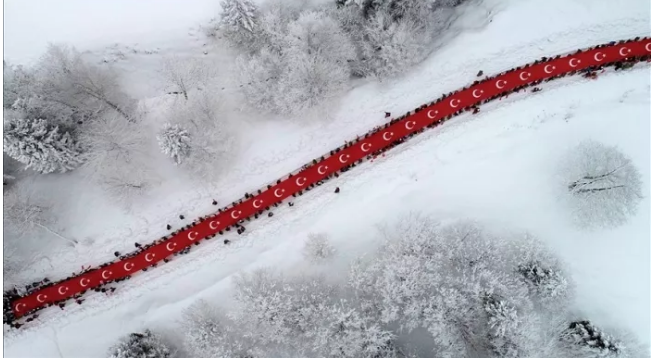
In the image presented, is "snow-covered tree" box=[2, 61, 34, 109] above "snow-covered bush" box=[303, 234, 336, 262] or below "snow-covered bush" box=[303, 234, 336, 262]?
above

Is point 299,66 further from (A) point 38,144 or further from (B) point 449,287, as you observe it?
(A) point 38,144

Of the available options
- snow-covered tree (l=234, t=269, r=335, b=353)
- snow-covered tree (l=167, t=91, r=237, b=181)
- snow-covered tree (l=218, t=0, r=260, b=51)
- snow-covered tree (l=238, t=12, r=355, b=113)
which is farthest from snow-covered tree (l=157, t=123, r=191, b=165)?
snow-covered tree (l=234, t=269, r=335, b=353)

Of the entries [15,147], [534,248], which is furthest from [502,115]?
Result: [15,147]

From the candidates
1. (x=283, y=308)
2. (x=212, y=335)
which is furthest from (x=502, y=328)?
(x=212, y=335)

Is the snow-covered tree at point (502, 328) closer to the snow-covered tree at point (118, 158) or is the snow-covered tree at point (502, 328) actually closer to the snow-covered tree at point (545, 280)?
the snow-covered tree at point (545, 280)

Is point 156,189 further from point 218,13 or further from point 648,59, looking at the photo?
point 648,59

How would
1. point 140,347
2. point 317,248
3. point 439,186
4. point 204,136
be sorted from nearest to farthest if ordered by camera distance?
point 140,347, point 317,248, point 439,186, point 204,136

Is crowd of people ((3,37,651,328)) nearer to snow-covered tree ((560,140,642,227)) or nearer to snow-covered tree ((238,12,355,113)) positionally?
snow-covered tree ((238,12,355,113))
